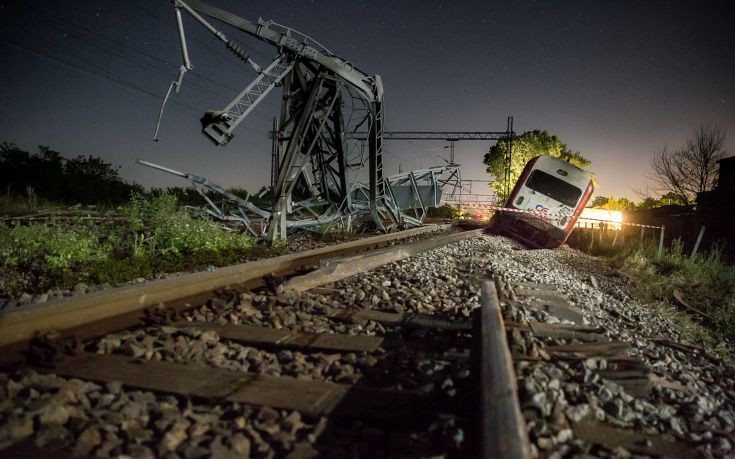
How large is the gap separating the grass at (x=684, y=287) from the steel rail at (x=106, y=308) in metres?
5.24

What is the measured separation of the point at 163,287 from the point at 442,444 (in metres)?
2.39

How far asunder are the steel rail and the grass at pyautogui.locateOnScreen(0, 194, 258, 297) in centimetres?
163

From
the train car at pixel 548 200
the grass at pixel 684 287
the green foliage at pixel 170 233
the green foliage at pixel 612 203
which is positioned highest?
the green foliage at pixel 612 203

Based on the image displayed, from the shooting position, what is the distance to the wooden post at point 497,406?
103 centimetres

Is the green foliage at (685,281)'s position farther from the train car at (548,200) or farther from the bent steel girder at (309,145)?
the bent steel girder at (309,145)

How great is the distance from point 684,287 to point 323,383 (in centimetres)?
887

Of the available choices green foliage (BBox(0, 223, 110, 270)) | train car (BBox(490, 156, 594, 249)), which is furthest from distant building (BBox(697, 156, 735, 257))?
green foliage (BBox(0, 223, 110, 270))

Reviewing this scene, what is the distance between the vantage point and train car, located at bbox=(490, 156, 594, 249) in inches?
455

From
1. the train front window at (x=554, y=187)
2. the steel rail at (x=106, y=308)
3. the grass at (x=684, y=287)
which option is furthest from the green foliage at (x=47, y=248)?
the train front window at (x=554, y=187)

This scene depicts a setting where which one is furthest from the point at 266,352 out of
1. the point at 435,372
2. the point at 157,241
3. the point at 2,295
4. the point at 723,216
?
the point at 723,216

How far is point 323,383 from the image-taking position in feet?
5.75

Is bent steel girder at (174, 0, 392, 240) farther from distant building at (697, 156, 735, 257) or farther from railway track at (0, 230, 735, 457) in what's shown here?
distant building at (697, 156, 735, 257)

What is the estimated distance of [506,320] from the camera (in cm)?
270

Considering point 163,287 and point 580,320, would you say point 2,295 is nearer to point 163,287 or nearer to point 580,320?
point 163,287
